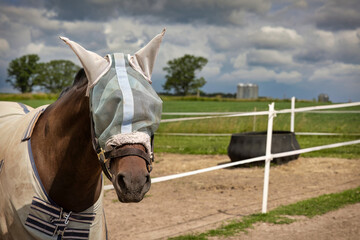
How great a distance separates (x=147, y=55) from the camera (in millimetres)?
1749

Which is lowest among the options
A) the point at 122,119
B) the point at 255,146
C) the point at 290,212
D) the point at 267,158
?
the point at 290,212

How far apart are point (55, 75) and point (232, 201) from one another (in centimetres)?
6541

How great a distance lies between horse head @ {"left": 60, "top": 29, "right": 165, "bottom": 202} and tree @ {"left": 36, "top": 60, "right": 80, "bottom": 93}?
63.6 metres

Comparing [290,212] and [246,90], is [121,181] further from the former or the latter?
[246,90]

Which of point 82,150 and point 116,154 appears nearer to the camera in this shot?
point 116,154

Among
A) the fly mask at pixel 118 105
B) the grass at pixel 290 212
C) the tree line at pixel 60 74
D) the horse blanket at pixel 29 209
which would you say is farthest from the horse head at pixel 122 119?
the tree line at pixel 60 74

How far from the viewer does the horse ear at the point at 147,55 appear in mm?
1736

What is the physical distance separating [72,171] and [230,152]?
6.35 m

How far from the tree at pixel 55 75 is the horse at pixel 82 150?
63195 millimetres

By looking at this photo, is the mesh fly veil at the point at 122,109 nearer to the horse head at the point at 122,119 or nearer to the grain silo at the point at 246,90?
the horse head at the point at 122,119

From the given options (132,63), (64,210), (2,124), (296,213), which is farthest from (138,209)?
(132,63)

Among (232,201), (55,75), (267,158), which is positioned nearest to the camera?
(267,158)

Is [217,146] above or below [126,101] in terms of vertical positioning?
below

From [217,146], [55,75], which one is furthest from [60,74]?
[217,146]
